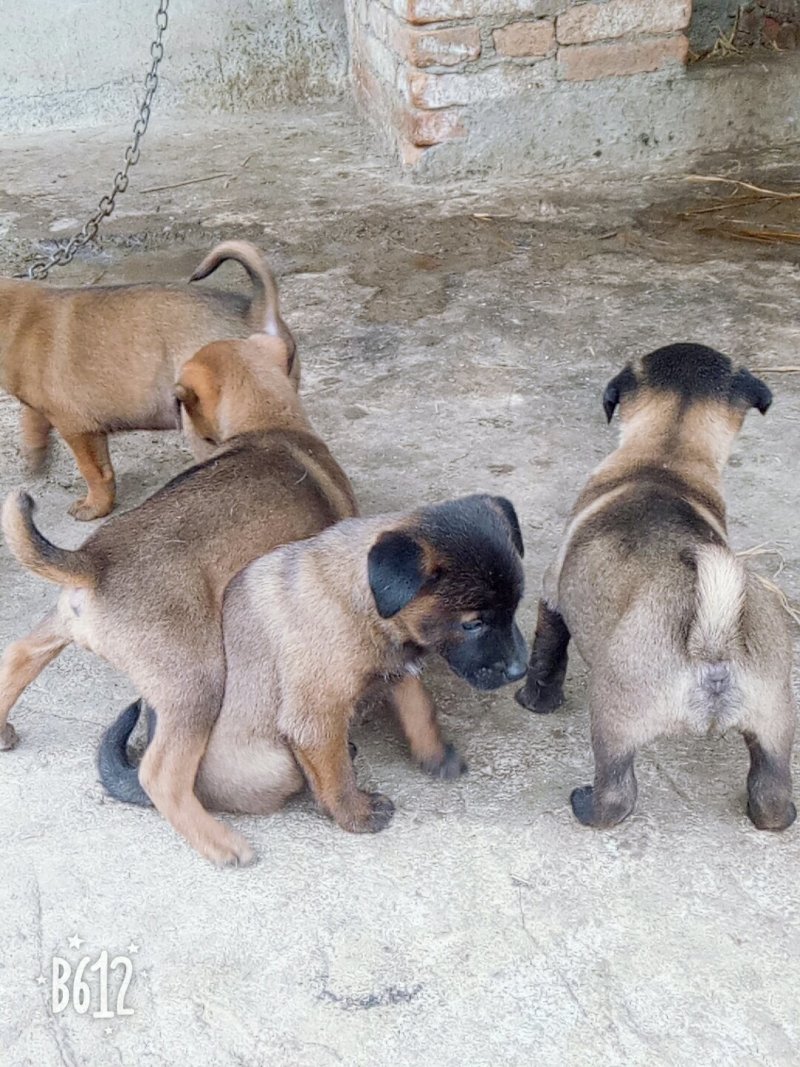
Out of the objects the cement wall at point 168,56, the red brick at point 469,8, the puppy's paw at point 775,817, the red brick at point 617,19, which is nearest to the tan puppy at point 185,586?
the puppy's paw at point 775,817

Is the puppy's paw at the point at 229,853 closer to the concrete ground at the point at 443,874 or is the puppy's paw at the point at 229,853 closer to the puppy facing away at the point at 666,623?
the concrete ground at the point at 443,874

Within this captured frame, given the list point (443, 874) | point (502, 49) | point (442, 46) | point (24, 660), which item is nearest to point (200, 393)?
point (24, 660)

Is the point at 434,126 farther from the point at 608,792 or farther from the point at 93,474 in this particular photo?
the point at 608,792

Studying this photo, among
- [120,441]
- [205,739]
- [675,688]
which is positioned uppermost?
[675,688]

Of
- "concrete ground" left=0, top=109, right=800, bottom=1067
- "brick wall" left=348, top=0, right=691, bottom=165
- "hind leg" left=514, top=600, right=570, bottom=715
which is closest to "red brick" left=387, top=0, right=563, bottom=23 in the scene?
"brick wall" left=348, top=0, right=691, bottom=165

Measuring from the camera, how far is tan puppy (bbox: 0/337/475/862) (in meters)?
3.21

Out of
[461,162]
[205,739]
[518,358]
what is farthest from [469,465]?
[461,162]

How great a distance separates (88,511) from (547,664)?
2180mm

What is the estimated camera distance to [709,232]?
724 centimetres

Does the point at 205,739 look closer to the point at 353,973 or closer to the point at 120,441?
the point at 353,973

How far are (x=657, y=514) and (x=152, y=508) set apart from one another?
1.40 meters

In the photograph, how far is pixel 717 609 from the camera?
2.84m

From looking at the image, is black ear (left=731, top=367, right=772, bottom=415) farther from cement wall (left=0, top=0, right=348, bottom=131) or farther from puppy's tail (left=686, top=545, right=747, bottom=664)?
cement wall (left=0, top=0, right=348, bottom=131)

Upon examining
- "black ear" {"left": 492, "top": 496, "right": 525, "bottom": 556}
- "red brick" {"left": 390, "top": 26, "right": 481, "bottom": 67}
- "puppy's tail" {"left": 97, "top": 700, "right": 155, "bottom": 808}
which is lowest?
"puppy's tail" {"left": 97, "top": 700, "right": 155, "bottom": 808}
